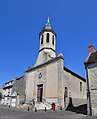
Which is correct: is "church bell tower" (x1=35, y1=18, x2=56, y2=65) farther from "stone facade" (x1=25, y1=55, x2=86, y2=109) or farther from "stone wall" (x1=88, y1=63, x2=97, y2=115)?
"stone wall" (x1=88, y1=63, x2=97, y2=115)

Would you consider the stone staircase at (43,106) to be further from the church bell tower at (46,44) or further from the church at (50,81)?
the church bell tower at (46,44)

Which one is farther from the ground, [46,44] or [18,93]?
[46,44]

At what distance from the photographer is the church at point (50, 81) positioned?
21.0m

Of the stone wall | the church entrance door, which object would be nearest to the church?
the church entrance door

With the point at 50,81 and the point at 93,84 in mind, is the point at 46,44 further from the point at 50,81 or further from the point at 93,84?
the point at 93,84

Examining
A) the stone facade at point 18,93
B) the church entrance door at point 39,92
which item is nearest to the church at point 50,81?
the church entrance door at point 39,92

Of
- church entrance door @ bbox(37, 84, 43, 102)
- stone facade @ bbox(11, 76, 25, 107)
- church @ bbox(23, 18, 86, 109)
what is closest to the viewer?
church @ bbox(23, 18, 86, 109)

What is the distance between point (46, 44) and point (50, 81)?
28.9ft

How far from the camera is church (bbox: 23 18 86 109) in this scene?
2102 centimetres

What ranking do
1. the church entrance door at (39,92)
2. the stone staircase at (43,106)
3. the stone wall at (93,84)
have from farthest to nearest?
the church entrance door at (39,92) → the stone staircase at (43,106) → the stone wall at (93,84)

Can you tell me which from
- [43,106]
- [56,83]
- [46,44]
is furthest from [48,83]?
[46,44]

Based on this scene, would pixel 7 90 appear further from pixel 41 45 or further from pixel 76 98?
pixel 76 98

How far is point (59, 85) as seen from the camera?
20.9 meters

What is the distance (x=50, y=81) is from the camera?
2291cm
